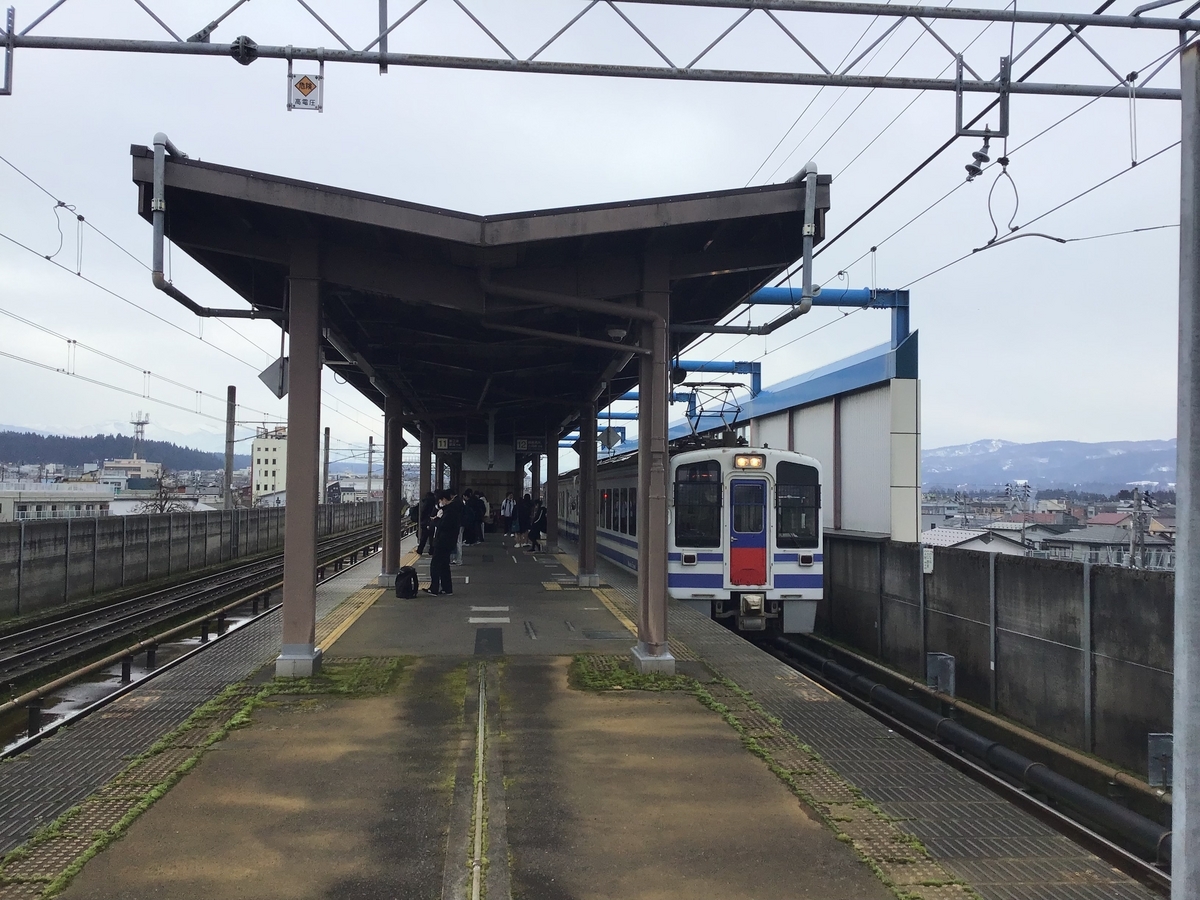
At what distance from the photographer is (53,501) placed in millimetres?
50625

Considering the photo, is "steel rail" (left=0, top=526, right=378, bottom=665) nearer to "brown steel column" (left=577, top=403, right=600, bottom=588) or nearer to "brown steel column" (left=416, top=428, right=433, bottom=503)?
"brown steel column" (left=416, top=428, right=433, bottom=503)

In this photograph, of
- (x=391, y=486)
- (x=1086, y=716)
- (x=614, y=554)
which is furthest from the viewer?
(x=614, y=554)

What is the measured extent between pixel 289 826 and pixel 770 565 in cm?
865

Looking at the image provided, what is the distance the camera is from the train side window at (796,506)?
12.5 meters

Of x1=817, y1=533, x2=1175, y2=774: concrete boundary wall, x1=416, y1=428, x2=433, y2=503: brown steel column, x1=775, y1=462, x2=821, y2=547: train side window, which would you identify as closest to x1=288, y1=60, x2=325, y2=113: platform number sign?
x1=817, y1=533, x2=1175, y2=774: concrete boundary wall

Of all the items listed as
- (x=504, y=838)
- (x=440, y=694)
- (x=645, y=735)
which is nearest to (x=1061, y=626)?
(x=645, y=735)

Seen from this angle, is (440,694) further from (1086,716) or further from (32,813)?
(1086,716)

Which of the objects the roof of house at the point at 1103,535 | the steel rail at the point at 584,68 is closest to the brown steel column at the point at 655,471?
the steel rail at the point at 584,68

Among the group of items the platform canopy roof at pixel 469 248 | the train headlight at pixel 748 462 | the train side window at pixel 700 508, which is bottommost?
the train side window at pixel 700 508

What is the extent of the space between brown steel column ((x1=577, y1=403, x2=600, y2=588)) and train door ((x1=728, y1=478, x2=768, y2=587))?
11.4 feet

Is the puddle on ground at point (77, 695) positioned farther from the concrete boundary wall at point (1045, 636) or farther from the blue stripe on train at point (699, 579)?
the concrete boundary wall at point (1045, 636)

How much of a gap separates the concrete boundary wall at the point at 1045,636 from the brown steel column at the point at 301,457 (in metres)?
6.99

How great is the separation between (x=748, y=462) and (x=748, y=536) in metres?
0.99

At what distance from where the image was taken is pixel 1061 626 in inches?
355
